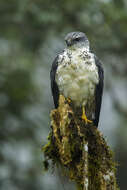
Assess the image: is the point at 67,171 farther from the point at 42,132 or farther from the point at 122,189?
the point at 122,189

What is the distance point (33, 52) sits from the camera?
9.76 meters

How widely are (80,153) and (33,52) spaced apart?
520 cm

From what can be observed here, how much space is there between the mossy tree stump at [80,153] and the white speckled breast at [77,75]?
113 cm

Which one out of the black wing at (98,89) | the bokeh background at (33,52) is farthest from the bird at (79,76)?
the bokeh background at (33,52)

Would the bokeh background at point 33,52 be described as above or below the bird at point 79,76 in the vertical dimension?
above

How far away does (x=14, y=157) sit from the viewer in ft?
31.0

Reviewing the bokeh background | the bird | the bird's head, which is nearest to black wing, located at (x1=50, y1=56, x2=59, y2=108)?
the bird

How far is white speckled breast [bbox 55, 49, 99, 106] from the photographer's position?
624 centimetres

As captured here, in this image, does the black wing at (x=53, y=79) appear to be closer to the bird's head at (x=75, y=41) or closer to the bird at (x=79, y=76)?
the bird at (x=79, y=76)

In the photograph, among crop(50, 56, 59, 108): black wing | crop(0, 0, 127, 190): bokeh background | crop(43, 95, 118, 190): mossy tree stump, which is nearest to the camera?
crop(43, 95, 118, 190): mossy tree stump

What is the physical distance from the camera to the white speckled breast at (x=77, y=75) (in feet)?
20.5

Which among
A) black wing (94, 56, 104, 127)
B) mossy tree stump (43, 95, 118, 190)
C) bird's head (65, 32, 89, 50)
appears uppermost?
bird's head (65, 32, 89, 50)

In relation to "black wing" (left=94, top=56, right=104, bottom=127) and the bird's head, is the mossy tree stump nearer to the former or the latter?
"black wing" (left=94, top=56, right=104, bottom=127)

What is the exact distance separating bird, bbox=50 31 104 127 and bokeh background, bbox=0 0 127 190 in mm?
2125
